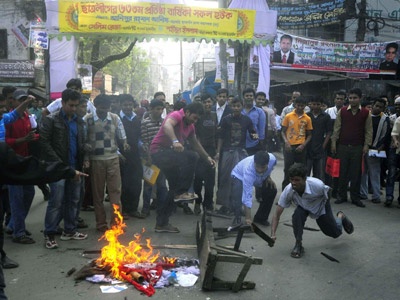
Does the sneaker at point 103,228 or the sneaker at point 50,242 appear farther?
the sneaker at point 103,228

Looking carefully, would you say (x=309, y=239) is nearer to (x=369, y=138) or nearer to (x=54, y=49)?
(x=369, y=138)

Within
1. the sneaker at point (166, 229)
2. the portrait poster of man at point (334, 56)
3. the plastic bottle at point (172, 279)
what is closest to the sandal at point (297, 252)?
the plastic bottle at point (172, 279)

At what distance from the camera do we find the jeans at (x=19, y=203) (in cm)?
492

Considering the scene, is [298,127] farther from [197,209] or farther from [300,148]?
[197,209]

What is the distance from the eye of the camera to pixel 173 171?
5430mm

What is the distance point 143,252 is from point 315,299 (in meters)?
2.05

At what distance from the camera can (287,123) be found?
7.21 m

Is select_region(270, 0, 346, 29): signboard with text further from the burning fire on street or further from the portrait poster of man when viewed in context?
the burning fire on street

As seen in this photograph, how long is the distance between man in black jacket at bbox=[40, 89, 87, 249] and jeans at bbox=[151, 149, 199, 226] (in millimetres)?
1096

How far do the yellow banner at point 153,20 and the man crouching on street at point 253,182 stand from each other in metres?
3.48

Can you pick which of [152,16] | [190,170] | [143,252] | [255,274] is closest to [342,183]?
[190,170]

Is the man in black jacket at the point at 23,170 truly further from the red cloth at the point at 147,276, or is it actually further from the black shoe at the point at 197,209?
the black shoe at the point at 197,209

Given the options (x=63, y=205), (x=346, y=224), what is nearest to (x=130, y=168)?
(x=63, y=205)

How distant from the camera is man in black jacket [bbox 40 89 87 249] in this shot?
480cm
